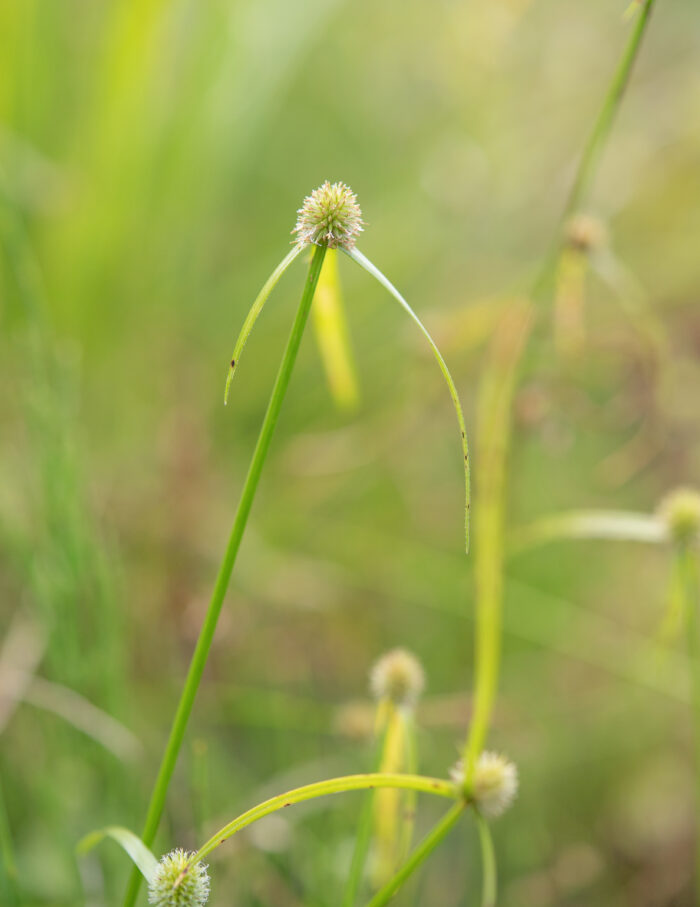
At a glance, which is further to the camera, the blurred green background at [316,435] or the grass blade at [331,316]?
the blurred green background at [316,435]

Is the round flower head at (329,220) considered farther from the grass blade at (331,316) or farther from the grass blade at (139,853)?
the grass blade at (139,853)

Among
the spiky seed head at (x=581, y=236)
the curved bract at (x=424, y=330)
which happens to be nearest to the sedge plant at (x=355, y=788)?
the curved bract at (x=424, y=330)

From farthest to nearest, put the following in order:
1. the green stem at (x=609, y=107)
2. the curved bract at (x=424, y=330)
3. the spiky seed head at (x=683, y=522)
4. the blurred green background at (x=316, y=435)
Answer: the blurred green background at (x=316, y=435) < the spiky seed head at (x=683, y=522) < the green stem at (x=609, y=107) < the curved bract at (x=424, y=330)

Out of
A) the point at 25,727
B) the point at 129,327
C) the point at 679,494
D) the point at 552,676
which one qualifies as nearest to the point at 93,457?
the point at 129,327

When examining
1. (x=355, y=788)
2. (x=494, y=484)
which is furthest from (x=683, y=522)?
(x=355, y=788)

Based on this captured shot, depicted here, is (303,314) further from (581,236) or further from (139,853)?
(581,236)

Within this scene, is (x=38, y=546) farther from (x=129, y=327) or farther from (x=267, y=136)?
(x=267, y=136)
